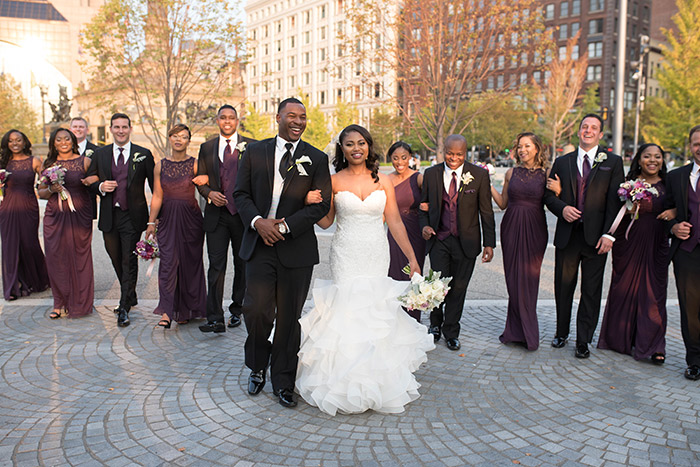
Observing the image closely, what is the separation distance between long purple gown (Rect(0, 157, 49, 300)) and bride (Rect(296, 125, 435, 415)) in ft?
17.7

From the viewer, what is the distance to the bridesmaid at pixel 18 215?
311 inches

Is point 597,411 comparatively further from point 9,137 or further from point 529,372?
point 9,137

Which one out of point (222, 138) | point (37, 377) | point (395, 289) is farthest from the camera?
point (222, 138)

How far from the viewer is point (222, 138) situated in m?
6.66

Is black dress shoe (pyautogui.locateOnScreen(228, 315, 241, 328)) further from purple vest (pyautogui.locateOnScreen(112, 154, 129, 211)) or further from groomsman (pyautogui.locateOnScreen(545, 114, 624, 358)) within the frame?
groomsman (pyautogui.locateOnScreen(545, 114, 624, 358))

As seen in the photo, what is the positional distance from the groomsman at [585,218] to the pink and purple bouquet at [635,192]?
0.63ft

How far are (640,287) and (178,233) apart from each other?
5.18 metres

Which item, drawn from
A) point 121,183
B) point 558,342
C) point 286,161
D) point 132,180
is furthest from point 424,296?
point 121,183

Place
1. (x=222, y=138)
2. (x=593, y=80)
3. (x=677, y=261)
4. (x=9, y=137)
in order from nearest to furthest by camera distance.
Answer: (x=677, y=261)
(x=222, y=138)
(x=9, y=137)
(x=593, y=80)

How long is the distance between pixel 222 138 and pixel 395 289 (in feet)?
10.6

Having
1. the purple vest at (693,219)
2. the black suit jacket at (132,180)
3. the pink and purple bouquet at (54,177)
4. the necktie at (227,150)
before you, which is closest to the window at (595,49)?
the purple vest at (693,219)

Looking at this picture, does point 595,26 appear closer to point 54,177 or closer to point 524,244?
point 524,244

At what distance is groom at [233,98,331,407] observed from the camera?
14.6 feet

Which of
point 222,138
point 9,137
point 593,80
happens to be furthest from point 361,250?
point 593,80
